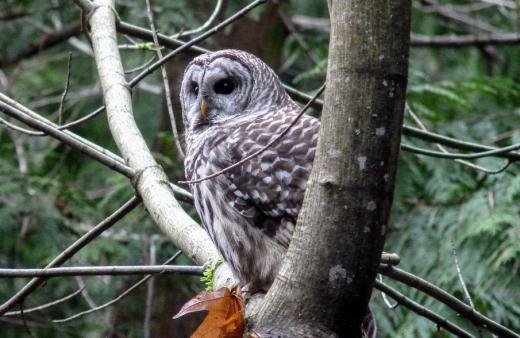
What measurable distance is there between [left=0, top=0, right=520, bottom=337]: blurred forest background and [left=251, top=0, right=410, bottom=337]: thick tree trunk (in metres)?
2.36

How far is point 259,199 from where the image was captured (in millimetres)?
3512

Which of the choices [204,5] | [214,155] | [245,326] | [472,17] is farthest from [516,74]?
[245,326]

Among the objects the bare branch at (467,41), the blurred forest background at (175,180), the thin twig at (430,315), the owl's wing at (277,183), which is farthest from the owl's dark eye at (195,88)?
the bare branch at (467,41)

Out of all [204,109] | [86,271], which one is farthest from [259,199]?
[204,109]

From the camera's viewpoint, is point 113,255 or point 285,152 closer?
point 285,152

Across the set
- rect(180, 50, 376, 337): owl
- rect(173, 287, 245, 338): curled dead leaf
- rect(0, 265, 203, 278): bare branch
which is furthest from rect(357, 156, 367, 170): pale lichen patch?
rect(0, 265, 203, 278): bare branch

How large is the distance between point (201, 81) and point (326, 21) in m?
3.62

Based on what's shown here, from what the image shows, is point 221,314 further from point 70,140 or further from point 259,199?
point 70,140

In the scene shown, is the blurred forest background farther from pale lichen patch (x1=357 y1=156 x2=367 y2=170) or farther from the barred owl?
pale lichen patch (x1=357 y1=156 x2=367 y2=170)

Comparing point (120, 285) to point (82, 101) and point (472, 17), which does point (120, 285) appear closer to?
point (82, 101)

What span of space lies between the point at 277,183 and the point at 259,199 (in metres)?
0.10

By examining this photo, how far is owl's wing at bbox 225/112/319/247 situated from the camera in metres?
3.45

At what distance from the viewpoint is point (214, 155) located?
12.6ft

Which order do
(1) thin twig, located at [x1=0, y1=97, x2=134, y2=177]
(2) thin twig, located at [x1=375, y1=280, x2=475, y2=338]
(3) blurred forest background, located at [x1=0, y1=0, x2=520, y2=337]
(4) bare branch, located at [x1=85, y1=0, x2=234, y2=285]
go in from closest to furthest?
(2) thin twig, located at [x1=375, y1=280, x2=475, y2=338], (1) thin twig, located at [x1=0, y1=97, x2=134, y2=177], (4) bare branch, located at [x1=85, y1=0, x2=234, y2=285], (3) blurred forest background, located at [x1=0, y1=0, x2=520, y2=337]
